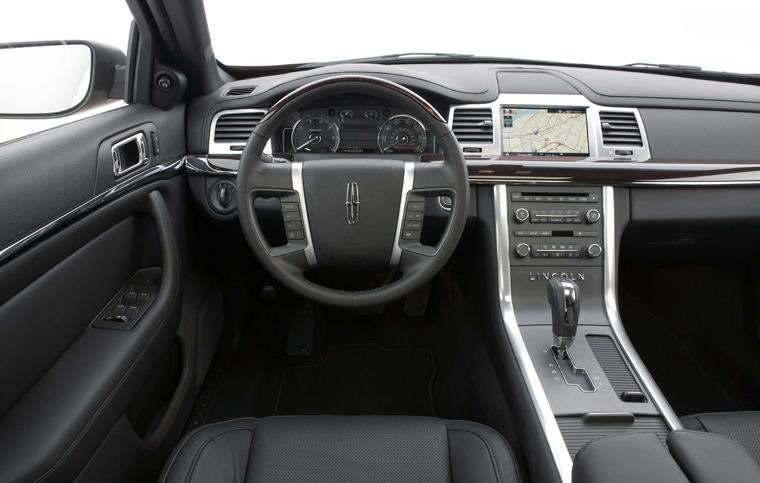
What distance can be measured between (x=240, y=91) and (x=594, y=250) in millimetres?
1266

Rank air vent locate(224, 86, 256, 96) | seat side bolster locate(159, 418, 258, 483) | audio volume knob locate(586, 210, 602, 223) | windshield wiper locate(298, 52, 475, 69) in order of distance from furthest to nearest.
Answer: windshield wiper locate(298, 52, 475, 69)
air vent locate(224, 86, 256, 96)
audio volume knob locate(586, 210, 602, 223)
seat side bolster locate(159, 418, 258, 483)

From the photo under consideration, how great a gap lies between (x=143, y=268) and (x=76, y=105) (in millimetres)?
477

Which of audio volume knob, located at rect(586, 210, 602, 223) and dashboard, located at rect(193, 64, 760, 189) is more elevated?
dashboard, located at rect(193, 64, 760, 189)

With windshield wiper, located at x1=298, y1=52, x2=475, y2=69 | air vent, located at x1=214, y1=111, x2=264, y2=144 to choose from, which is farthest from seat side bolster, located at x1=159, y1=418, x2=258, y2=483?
windshield wiper, located at x1=298, y1=52, x2=475, y2=69

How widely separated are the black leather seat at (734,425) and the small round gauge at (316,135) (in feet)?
4.10

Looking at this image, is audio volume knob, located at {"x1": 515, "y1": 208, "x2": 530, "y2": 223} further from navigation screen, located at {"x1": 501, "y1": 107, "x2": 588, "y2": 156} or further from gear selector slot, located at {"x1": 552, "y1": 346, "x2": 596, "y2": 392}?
gear selector slot, located at {"x1": 552, "y1": 346, "x2": 596, "y2": 392}

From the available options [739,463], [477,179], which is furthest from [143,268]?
[739,463]

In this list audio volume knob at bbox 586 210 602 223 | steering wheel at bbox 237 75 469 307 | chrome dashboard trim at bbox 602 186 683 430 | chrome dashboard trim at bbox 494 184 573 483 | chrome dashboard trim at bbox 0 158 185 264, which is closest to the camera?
chrome dashboard trim at bbox 0 158 185 264

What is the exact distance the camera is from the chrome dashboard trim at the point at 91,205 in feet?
3.10

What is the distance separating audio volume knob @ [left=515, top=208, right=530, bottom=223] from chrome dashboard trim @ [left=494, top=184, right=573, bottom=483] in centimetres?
3

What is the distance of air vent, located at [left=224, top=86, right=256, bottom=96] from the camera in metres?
1.78

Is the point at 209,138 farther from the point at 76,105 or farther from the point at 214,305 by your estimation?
the point at 214,305

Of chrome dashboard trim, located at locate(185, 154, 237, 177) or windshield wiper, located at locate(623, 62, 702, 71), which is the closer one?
chrome dashboard trim, located at locate(185, 154, 237, 177)

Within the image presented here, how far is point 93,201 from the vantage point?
1207mm
